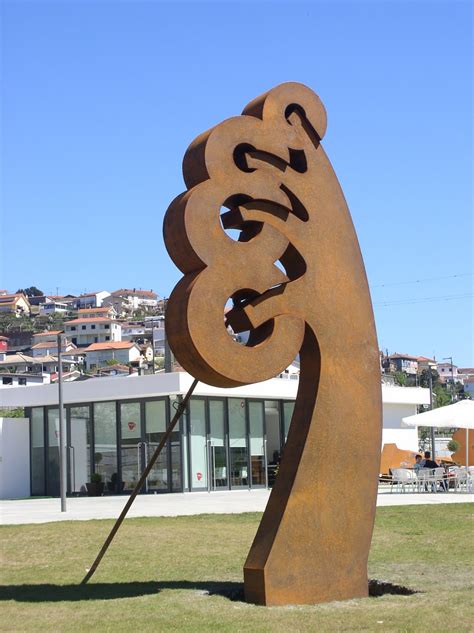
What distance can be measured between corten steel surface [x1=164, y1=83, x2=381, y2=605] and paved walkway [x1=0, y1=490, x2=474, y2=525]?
10.5 m

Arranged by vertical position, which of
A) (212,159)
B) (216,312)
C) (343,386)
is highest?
(212,159)

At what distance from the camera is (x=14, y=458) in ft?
107

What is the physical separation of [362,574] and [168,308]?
10.9 ft

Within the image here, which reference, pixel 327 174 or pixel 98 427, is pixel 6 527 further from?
pixel 98 427

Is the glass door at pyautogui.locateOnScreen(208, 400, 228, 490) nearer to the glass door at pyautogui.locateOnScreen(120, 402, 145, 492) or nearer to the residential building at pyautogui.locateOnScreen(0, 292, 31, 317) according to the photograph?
the glass door at pyautogui.locateOnScreen(120, 402, 145, 492)

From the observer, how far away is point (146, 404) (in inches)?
1214

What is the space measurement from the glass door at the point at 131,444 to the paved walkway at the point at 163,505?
2.04 metres

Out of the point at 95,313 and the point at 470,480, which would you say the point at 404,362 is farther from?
the point at 470,480

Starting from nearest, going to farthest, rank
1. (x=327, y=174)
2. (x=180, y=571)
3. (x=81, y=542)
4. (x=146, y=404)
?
(x=327, y=174) < (x=180, y=571) < (x=81, y=542) < (x=146, y=404)

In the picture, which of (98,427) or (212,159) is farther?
(98,427)

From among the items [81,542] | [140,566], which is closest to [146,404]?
[81,542]

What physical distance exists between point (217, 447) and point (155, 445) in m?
1.93

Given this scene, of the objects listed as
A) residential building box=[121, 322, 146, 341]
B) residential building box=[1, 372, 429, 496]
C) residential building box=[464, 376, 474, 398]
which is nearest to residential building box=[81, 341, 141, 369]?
residential building box=[121, 322, 146, 341]

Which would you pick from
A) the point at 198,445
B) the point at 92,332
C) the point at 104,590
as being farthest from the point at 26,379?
the point at 104,590
